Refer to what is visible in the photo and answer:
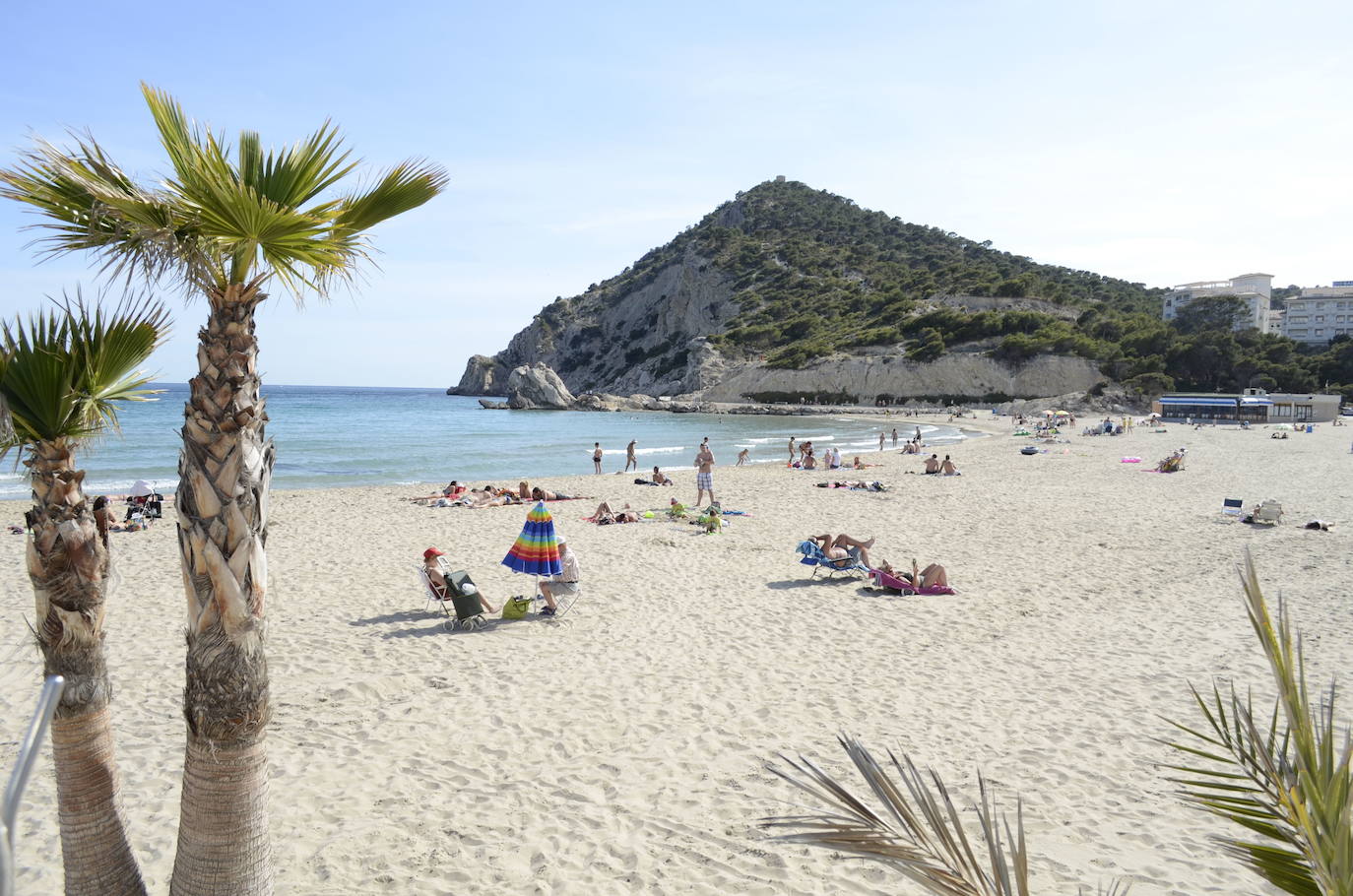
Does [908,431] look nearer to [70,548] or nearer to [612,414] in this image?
[612,414]

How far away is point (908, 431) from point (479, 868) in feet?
160

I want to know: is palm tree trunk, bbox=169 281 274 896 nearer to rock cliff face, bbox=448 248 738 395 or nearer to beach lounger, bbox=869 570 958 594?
beach lounger, bbox=869 570 958 594

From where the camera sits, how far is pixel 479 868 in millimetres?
4211

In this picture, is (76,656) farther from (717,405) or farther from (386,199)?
(717,405)

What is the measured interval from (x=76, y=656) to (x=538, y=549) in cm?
554

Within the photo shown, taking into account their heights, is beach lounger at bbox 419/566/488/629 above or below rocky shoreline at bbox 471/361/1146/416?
below

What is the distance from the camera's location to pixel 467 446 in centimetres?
3972

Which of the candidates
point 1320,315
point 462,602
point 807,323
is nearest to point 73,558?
point 462,602

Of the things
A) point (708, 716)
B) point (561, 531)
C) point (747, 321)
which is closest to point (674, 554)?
point (561, 531)

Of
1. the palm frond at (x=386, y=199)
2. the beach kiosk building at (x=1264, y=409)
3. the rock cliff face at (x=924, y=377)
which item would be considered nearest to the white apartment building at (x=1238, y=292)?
the rock cliff face at (x=924, y=377)

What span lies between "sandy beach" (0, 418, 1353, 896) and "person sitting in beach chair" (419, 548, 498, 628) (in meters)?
0.33

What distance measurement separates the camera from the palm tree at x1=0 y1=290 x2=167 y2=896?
3.00m

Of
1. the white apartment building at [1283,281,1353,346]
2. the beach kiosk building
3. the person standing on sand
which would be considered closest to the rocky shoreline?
the beach kiosk building

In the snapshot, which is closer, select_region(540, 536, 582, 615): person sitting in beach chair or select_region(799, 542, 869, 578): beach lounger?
select_region(540, 536, 582, 615): person sitting in beach chair
